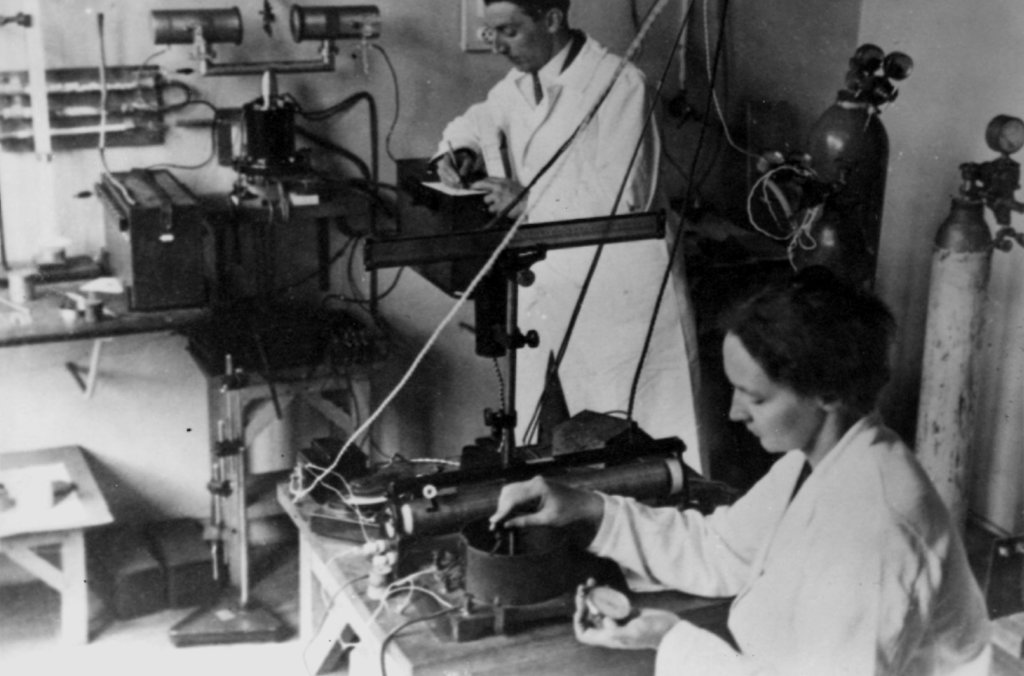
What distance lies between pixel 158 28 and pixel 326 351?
→ 39.8 inches

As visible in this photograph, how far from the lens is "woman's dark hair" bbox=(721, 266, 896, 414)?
5.75 feet

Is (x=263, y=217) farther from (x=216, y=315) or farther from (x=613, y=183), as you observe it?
(x=613, y=183)

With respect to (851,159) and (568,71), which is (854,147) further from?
(568,71)

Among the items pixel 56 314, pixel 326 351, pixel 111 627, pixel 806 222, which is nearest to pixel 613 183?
pixel 806 222

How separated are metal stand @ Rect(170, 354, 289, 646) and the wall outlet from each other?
1.34 metres

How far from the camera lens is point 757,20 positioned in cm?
457

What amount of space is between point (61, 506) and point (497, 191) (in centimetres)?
148

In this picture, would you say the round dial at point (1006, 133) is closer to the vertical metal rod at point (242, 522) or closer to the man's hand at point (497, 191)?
the man's hand at point (497, 191)

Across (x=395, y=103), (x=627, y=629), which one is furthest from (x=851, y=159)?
(x=627, y=629)

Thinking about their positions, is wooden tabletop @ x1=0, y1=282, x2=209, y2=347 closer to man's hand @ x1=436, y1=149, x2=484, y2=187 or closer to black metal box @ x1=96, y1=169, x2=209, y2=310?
black metal box @ x1=96, y1=169, x2=209, y2=310

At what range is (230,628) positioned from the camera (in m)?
3.58

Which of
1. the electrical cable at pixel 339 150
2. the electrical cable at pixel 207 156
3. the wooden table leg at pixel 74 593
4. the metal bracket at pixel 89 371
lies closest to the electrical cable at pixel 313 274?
the electrical cable at pixel 339 150

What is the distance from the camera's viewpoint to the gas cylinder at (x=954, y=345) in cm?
356

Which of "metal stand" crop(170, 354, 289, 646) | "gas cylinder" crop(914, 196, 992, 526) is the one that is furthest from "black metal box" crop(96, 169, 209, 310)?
"gas cylinder" crop(914, 196, 992, 526)
